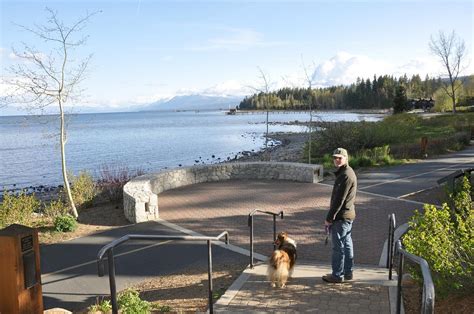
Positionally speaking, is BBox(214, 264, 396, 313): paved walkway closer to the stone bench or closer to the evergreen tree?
the stone bench

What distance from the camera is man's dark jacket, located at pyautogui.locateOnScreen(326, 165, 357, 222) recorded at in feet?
18.2

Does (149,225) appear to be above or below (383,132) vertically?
below

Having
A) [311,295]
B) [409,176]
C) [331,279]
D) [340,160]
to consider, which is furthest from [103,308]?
[409,176]

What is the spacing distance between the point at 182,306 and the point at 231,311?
0.82 metres

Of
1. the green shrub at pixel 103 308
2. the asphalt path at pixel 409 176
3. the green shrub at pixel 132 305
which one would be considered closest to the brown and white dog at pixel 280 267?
the green shrub at pixel 132 305

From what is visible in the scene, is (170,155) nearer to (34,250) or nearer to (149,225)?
(149,225)

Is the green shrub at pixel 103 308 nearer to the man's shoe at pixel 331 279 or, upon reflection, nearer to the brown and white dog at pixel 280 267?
the brown and white dog at pixel 280 267

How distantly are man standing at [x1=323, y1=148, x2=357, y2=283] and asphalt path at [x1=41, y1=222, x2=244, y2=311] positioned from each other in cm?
207

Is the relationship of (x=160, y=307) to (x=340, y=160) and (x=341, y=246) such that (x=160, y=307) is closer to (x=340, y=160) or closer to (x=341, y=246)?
(x=341, y=246)

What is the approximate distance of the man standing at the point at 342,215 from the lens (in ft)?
18.2

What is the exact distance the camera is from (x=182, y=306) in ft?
18.1

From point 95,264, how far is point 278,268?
145 inches

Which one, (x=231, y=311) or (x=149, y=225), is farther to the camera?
(x=149, y=225)

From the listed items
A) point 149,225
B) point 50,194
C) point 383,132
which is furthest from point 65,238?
point 383,132
